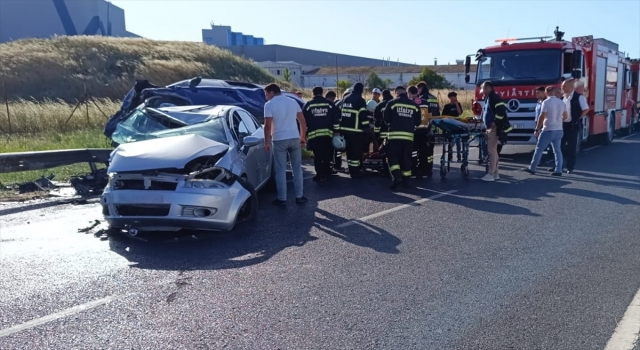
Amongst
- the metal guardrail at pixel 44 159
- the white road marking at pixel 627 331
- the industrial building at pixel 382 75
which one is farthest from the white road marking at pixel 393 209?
the industrial building at pixel 382 75

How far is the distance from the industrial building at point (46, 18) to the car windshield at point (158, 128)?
57976mm

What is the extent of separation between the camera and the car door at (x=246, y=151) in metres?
9.33

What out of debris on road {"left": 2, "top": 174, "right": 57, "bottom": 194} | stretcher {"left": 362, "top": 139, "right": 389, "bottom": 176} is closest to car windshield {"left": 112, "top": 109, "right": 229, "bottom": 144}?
debris on road {"left": 2, "top": 174, "right": 57, "bottom": 194}

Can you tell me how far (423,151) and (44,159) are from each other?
23.4ft

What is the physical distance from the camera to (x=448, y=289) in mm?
5762

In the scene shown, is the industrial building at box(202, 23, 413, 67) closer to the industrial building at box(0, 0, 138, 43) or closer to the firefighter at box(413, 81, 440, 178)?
the industrial building at box(0, 0, 138, 43)

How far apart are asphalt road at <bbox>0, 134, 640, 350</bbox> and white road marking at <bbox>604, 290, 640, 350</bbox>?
6 cm

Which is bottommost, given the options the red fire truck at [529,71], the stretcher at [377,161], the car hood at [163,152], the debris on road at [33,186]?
the debris on road at [33,186]

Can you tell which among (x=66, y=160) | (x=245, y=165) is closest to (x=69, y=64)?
(x=66, y=160)

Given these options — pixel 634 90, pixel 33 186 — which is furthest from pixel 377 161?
pixel 634 90

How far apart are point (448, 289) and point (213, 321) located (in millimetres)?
2107

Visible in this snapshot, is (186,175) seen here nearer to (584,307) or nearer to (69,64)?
(584,307)

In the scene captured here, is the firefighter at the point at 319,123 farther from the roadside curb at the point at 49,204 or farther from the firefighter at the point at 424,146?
the roadside curb at the point at 49,204

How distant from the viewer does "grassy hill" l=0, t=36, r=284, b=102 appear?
39.1 m
